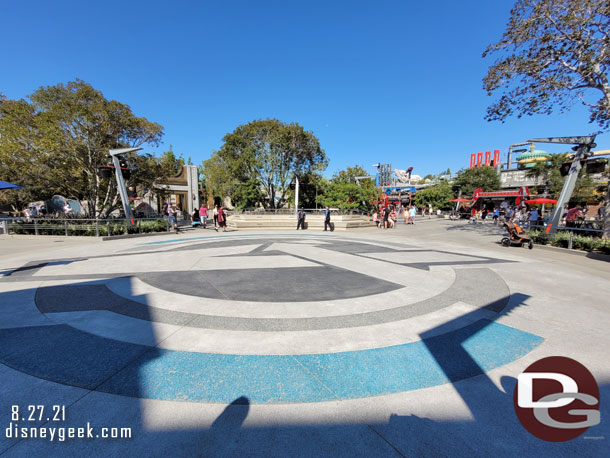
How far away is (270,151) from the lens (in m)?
31.0

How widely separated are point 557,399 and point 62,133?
1982 cm

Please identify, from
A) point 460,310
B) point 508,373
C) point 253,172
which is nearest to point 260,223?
point 253,172

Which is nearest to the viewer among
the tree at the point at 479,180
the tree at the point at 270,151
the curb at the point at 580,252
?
the curb at the point at 580,252

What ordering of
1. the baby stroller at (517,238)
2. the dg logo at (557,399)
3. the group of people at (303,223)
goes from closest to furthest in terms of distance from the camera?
the dg logo at (557,399)
the baby stroller at (517,238)
the group of people at (303,223)

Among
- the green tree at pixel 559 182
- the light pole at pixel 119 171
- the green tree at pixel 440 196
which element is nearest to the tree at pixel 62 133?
the light pole at pixel 119 171

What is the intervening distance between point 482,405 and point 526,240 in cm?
1209

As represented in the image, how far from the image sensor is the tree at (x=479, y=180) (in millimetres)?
48062

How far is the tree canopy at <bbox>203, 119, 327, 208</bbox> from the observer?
1196 inches

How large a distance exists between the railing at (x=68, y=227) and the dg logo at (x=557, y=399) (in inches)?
666

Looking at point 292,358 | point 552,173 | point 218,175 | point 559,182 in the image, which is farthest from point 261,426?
point 552,173

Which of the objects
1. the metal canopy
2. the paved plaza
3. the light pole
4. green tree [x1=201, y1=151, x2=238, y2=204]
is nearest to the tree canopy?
green tree [x1=201, y1=151, x2=238, y2=204]

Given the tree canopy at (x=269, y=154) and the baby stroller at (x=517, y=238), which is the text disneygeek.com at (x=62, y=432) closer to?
the baby stroller at (x=517, y=238)

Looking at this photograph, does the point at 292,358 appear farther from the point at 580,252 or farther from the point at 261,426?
the point at 580,252

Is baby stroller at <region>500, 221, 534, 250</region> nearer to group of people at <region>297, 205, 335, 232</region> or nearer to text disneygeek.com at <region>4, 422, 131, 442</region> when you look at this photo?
group of people at <region>297, 205, 335, 232</region>
